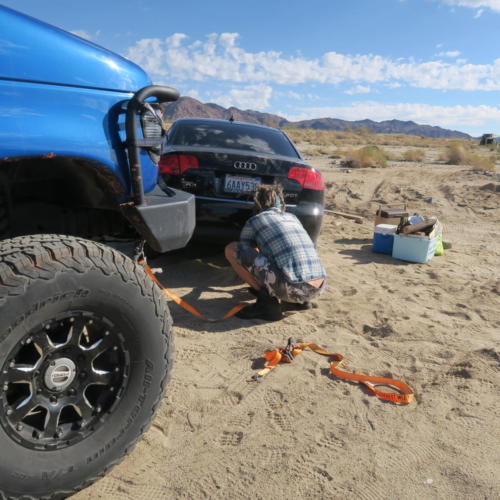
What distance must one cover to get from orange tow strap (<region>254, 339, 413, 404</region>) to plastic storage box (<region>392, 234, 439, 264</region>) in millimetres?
2956

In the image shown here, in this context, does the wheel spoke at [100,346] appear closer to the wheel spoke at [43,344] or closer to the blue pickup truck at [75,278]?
the blue pickup truck at [75,278]

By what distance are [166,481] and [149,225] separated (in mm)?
1150

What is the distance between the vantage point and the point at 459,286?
4891 mm

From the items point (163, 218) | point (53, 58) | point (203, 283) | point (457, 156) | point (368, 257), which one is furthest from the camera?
point (457, 156)

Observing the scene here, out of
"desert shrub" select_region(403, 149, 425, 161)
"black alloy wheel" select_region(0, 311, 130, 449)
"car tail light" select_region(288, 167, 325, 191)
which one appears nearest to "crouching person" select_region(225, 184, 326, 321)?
"car tail light" select_region(288, 167, 325, 191)

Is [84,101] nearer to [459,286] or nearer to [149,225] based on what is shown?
[149,225]

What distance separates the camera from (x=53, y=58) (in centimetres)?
156

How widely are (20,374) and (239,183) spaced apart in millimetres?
3023

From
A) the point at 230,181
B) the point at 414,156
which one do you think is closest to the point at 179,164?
the point at 230,181

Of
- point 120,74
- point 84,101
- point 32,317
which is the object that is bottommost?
point 32,317

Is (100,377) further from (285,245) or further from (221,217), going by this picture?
(221,217)

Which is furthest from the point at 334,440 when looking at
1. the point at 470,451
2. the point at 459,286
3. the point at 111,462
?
the point at 459,286

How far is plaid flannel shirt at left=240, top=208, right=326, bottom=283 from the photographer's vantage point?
144 inches

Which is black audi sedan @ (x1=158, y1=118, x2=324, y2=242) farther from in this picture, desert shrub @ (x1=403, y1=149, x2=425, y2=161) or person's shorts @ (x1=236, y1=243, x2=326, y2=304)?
desert shrub @ (x1=403, y1=149, x2=425, y2=161)
